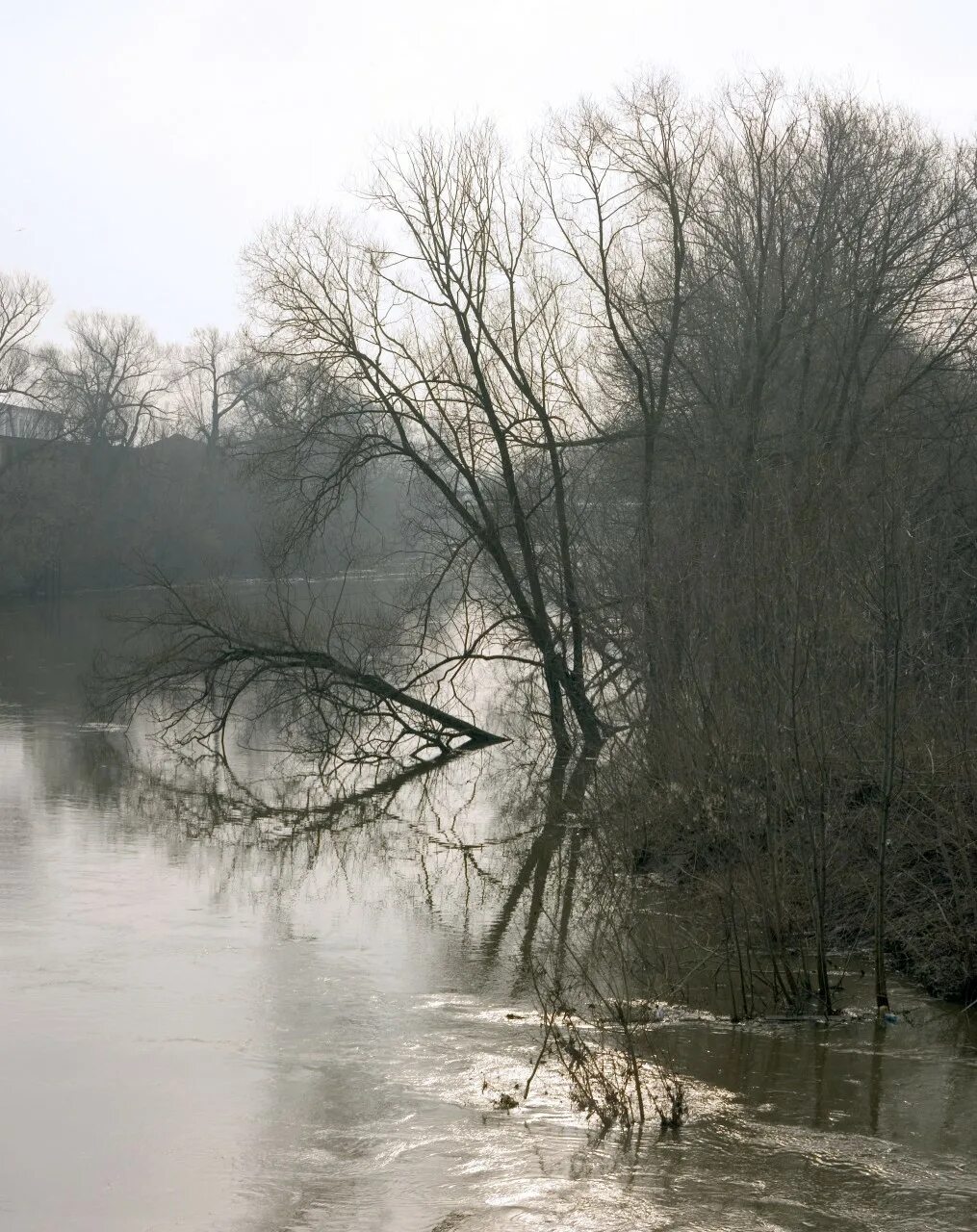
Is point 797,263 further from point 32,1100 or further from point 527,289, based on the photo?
point 32,1100

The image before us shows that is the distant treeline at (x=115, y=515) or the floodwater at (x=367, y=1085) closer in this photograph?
the floodwater at (x=367, y=1085)

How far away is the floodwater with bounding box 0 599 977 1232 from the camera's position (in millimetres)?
6074

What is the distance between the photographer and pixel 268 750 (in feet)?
69.0

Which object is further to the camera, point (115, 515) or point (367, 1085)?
point (115, 515)

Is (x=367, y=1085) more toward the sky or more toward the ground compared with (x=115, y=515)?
more toward the ground

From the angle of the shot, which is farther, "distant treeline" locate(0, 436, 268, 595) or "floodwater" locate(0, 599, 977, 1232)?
"distant treeline" locate(0, 436, 268, 595)

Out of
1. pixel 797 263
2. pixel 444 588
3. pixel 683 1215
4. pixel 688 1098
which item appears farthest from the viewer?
pixel 444 588

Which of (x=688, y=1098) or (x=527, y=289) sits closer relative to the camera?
(x=688, y=1098)

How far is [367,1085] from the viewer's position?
772cm

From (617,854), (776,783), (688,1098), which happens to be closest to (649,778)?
(617,854)

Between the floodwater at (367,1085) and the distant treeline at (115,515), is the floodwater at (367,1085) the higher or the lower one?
the lower one

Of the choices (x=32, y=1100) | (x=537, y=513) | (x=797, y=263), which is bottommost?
(x=32, y=1100)

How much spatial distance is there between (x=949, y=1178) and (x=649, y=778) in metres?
6.44

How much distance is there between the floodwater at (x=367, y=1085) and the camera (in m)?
6.07
